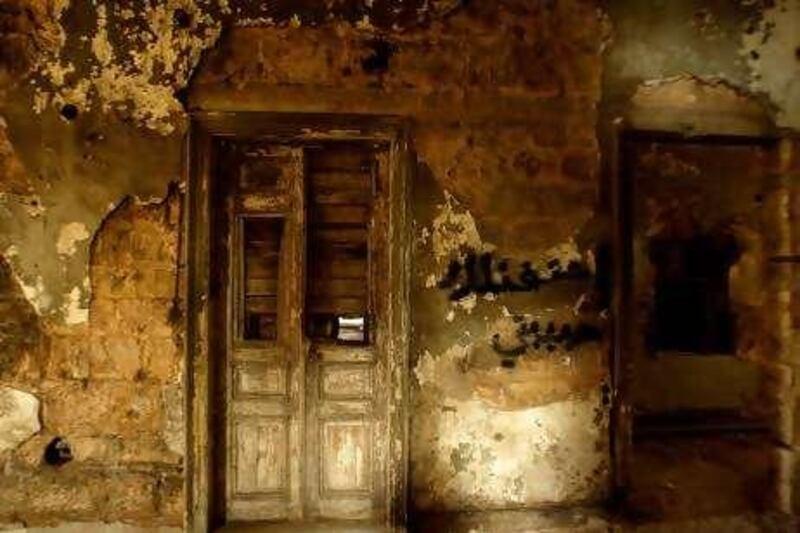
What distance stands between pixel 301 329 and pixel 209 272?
56cm

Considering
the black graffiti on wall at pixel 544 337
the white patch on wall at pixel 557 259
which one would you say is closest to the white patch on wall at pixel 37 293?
the black graffiti on wall at pixel 544 337

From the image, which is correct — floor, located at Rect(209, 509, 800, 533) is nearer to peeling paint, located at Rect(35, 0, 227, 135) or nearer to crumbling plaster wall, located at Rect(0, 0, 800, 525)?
crumbling plaster wall, located at Rect(0, 0, 800, 525)

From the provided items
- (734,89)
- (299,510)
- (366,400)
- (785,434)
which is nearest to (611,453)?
(785,434)

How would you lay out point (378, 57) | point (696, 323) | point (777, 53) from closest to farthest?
point (378, 57), point (777, 53), point (696, 323)

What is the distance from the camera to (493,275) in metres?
3.33

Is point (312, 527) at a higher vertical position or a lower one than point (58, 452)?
lower

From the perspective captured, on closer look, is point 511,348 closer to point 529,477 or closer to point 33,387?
point 529,477

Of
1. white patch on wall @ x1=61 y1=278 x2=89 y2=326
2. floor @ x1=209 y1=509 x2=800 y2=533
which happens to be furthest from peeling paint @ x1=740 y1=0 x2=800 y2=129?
white patch on wall @ x1=61 y1=278 x2=89 y2=326

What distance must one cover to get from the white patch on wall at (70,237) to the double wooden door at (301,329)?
65cm

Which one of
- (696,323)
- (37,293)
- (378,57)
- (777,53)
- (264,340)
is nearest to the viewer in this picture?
(37,293)

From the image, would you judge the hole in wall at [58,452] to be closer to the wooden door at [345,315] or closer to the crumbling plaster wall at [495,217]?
the wooden door at [345,315]

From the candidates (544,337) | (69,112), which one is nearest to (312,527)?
(544,337)

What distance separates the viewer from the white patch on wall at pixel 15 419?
310 centimetres

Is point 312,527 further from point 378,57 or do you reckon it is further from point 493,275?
point 378,57
